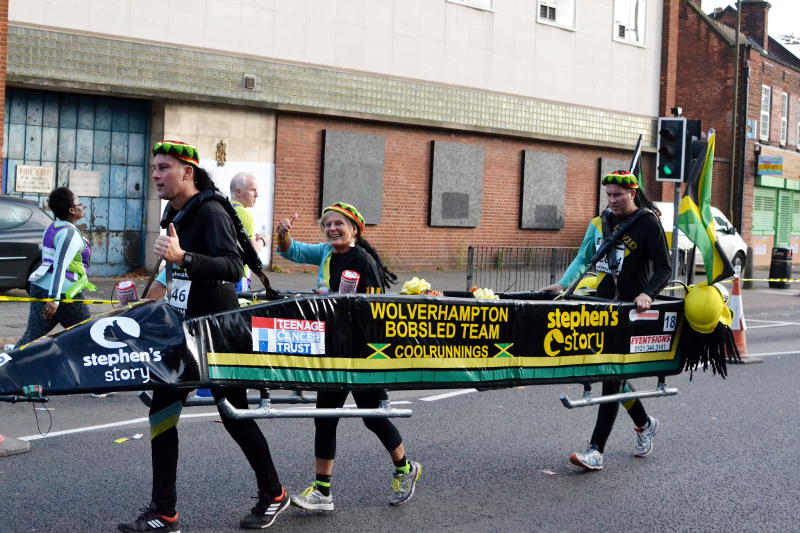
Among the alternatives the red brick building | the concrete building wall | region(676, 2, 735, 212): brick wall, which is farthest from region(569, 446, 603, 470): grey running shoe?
region(676, 2, 735, 212): brick wall

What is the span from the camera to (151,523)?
472cm

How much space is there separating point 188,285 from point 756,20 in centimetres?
3957

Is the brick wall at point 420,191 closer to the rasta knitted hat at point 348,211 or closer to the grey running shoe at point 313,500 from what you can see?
the rasta knitted hat at point 348,211

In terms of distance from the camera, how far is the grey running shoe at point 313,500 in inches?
212

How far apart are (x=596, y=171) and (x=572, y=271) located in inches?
853

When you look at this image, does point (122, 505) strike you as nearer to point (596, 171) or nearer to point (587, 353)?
point (587, 353)

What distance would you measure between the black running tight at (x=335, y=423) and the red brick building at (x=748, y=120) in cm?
2904

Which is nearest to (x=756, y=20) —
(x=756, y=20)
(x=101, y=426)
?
(x=756, y=20)

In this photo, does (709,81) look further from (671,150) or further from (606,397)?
(606,397)

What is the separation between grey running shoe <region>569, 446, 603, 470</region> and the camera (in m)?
6.49

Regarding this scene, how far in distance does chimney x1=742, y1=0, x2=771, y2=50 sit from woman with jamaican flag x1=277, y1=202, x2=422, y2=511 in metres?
38.0

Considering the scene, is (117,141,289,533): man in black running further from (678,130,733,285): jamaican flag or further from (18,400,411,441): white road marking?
(678,130,733,285): jamaican flag

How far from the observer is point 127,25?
18.4m

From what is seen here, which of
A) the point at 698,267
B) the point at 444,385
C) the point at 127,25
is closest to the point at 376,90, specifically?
the point at 127,25
